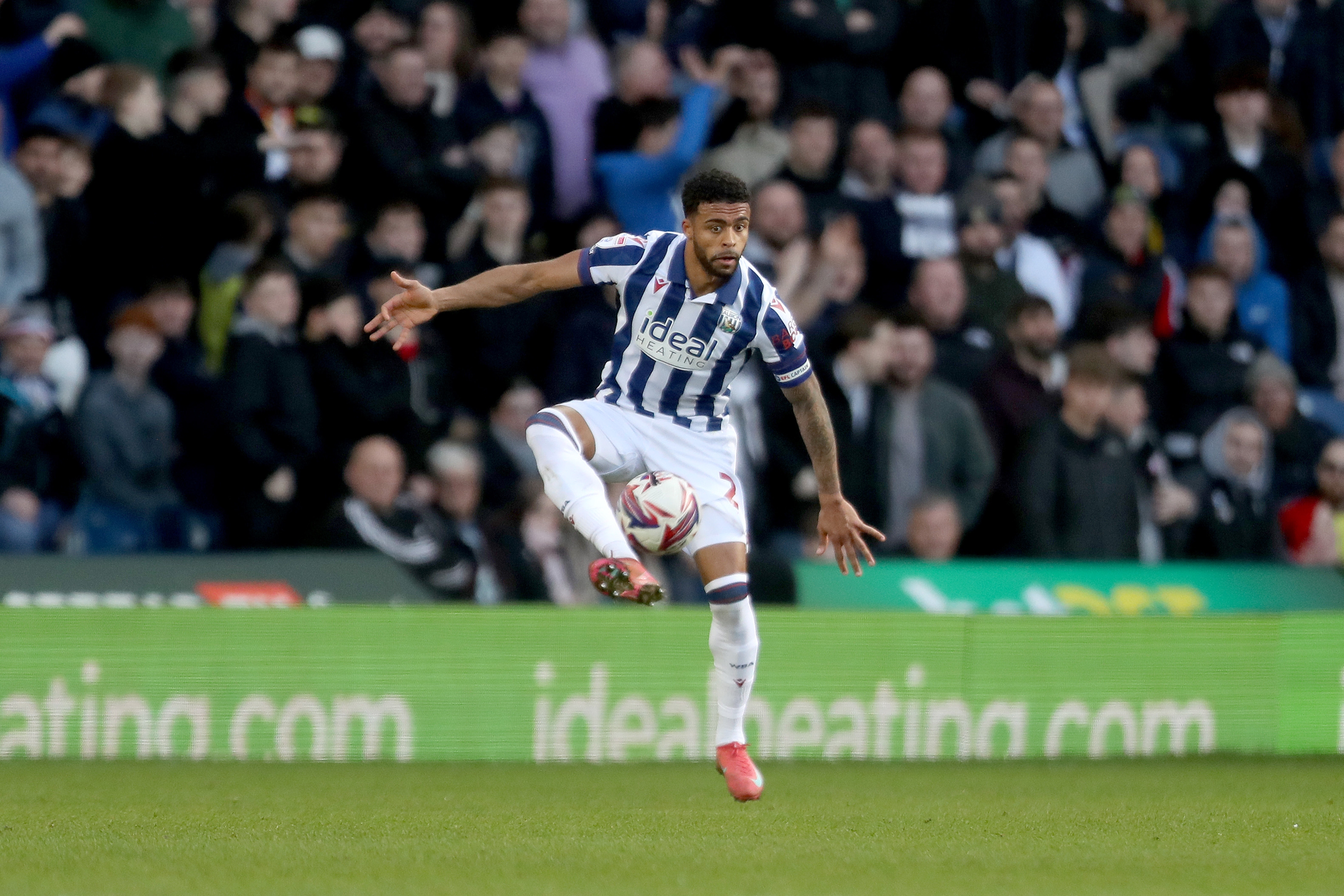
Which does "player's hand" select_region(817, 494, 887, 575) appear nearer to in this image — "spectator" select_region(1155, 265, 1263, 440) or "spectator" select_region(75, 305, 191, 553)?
"spectator" select_region(75, 305, 191, 553)

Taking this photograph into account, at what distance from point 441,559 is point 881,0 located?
570cm

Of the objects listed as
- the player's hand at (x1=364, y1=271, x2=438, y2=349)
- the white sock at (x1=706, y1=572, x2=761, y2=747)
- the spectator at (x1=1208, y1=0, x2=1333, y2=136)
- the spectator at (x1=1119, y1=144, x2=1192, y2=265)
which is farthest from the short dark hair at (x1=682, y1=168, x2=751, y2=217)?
the spectator at (x1=1208, y1=0, x2=1333, y2=136)

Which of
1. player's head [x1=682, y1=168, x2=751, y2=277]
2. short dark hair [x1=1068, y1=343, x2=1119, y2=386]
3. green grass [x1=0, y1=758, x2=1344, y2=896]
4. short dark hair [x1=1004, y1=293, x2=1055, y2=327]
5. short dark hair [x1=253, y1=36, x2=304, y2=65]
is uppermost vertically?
short dark hair [x1=253, y1=36, x2=304, y2=65]

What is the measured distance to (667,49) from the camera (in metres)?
13.7

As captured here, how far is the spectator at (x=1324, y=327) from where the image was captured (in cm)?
1435

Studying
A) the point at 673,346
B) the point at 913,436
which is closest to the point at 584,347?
the point at 913,436

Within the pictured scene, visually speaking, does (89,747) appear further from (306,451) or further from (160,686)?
(306,451)

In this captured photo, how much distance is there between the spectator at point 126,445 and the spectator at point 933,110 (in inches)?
219

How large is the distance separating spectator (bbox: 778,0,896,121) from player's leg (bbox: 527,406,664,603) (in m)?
6.18

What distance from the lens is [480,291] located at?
750 cm

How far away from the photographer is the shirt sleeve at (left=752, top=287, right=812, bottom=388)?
25.4ft

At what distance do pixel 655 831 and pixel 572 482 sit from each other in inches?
53.1

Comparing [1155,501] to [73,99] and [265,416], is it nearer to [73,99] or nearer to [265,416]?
[265,416]

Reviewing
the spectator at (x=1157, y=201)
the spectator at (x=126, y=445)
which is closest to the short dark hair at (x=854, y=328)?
the spectator at (x=1157, y=201)
